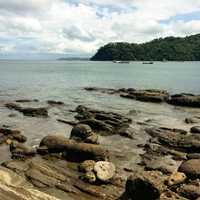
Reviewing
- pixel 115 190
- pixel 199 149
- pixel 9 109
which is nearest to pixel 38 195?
pixel 115 190

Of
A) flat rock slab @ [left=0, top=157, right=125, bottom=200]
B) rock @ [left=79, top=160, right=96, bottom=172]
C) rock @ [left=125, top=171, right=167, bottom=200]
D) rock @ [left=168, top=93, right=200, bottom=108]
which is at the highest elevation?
rock @ [left=125, top=171, right=167, bottom=200]

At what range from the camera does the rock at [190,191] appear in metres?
15.2

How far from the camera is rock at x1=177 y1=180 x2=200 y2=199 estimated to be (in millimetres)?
15158

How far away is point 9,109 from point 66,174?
2494cm

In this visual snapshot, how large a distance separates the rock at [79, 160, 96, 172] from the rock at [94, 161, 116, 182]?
477mm

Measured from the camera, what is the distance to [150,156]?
73.3 feet

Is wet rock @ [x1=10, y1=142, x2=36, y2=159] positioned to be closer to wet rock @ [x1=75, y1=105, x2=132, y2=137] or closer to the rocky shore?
the rocky shore

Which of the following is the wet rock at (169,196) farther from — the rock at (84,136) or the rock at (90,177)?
the rock at (84,136)

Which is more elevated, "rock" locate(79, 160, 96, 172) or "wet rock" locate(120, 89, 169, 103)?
"rock" locate(79, 160, 96, 172)

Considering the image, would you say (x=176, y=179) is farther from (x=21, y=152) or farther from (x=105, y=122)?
(x=105, y=122)

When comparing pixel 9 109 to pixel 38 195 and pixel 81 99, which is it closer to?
pixel 81 99

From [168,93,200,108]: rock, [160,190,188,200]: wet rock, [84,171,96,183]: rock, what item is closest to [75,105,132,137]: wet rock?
[84,171,96,183]: rock

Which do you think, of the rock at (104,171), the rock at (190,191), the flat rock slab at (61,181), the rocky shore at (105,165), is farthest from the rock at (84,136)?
the rock at (190,191)

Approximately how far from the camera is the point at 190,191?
15.4 metres
